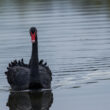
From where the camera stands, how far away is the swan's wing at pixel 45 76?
10.0 m

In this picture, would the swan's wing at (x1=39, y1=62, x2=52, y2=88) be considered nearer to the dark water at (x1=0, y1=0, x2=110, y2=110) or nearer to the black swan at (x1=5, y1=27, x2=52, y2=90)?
the black swan at (x1=5, y1=27, x2=52, y2=90)

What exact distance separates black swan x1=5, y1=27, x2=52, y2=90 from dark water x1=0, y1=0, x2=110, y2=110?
17 cm

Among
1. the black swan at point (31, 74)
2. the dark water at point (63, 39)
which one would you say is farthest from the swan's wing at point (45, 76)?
the dark water at point (63, 39)

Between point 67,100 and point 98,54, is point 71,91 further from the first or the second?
point 98,54

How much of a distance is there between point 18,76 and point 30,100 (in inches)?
38.8

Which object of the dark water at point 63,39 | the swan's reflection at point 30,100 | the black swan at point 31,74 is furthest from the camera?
the dark water at point 63,39

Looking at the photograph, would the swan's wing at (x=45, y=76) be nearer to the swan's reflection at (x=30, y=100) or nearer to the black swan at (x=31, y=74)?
the black swan at (x=31, y=74)

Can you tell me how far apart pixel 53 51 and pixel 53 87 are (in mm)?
2383

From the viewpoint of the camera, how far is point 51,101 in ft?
29.8

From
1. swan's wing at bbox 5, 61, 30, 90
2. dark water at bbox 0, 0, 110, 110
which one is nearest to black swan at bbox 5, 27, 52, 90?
swan's wing at bbox 5, 61, 30, 90

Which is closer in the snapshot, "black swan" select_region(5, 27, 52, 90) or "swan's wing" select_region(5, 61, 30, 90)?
"black swan" select_region(5, 27, 52, 90)

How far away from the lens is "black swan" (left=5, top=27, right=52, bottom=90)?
9.91 meters

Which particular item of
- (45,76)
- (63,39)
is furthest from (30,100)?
(63,39)

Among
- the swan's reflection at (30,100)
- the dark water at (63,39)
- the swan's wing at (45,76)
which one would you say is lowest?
the swan's reflection at (30,100)
